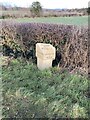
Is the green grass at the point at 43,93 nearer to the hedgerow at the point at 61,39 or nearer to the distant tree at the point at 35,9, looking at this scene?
the hedgerow at the point at 61,39

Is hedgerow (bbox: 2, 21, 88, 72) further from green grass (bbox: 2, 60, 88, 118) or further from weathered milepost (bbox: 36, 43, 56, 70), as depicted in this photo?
green grass (bbox: 2, 60, 88, 118)

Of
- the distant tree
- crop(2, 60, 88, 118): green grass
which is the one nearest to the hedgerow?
crop(2, 60, 88, 118): green grass

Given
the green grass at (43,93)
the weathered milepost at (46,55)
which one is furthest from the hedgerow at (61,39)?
the green grass at (43,93)

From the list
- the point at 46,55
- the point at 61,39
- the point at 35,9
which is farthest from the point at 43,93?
the point at 35,9

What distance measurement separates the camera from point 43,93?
468 cm

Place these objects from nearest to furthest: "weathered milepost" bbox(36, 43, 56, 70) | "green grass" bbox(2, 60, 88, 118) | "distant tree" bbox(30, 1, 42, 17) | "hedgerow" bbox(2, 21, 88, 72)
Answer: "green grass" bbox(2, 60, 88, 118) < "hedgerow" bbox(2, 21, 88, 72) < "weathered milepost" bbox(36, 43, 56, 70) < "distant tree" bbox(30, 1, 42, 17)

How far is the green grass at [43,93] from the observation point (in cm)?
400

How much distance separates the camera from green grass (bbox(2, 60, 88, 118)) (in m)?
4.00

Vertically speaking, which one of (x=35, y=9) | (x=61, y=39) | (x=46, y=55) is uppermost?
(x=35, y=9)

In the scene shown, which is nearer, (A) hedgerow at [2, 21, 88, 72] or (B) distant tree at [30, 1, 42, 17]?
(A) hedgerow at [2, 21, 88, 72]

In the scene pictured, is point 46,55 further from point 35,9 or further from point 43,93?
point 35,9

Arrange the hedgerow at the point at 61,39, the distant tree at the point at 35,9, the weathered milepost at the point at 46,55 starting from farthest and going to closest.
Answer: the distant tree at the point at 35,9 < the weathered milepost at the point at 46,55 < the hedgerow at the point at 61,39

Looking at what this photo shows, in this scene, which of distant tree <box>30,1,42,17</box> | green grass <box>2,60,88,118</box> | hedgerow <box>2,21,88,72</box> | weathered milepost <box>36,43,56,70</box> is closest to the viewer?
green grass <box>2,60,88,118</box>

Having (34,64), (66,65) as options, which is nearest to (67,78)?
(66,65)
